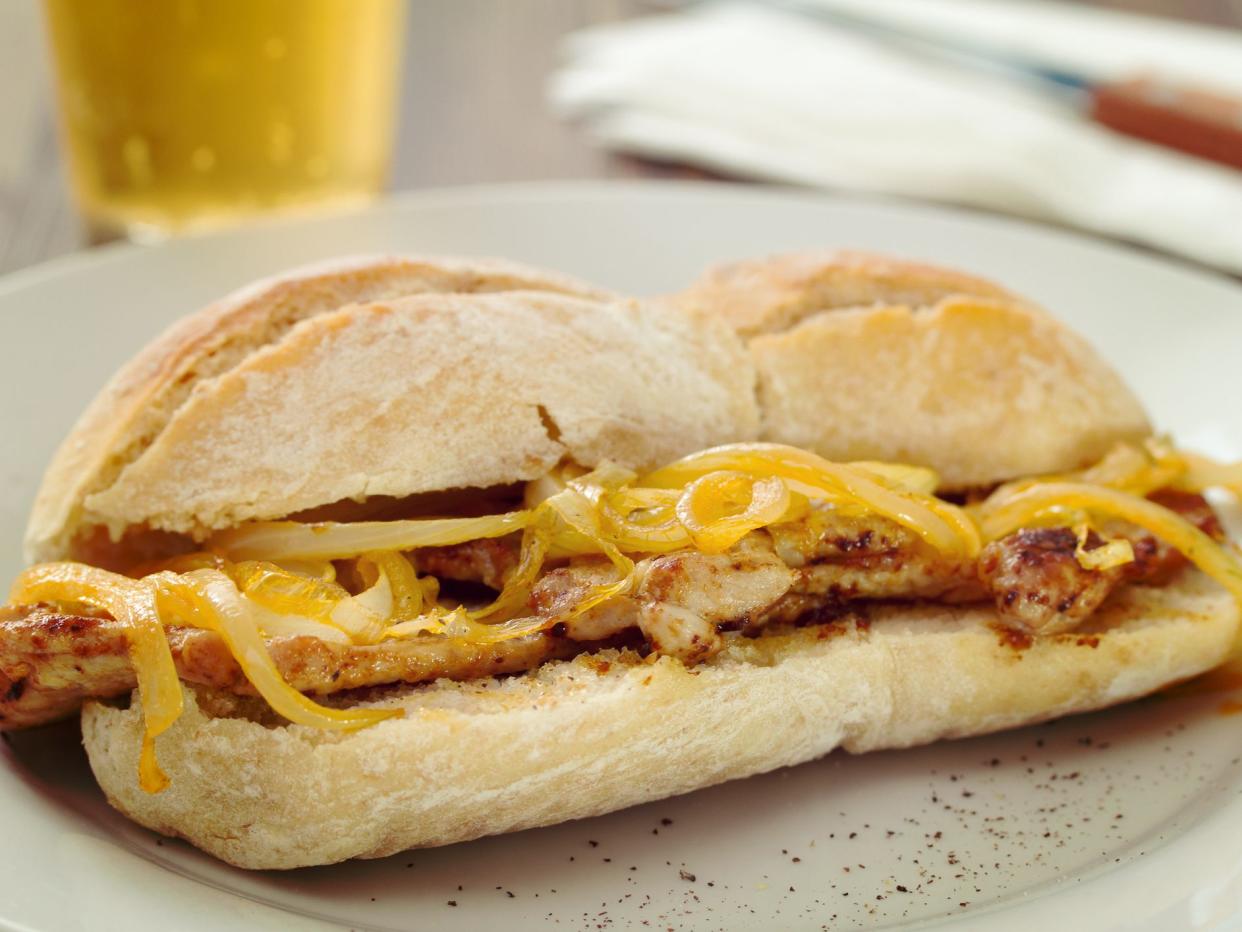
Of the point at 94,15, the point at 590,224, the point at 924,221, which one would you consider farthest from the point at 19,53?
the point at 924,221

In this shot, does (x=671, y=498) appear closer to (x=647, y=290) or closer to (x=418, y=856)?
(x=418, y=856)

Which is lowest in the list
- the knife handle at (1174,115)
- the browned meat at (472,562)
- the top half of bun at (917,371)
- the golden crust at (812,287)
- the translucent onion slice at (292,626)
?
the translucent onion slice at (292,626)

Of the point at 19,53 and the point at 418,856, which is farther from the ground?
the point at 19,53

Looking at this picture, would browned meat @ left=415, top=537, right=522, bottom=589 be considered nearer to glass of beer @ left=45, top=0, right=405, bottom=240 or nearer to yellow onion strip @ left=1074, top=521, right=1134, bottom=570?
yellow onion strip @ left=1074, top=521, right=1134, bottom=570

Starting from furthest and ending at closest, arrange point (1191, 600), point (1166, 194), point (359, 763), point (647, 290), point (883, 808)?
point (1166, 194)
point (647, 290)
point (1191, 600)
point (883, 808)
point (359, 763)

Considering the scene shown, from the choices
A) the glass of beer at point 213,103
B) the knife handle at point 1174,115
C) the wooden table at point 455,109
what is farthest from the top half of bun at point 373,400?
the knife handle at point 1174,115

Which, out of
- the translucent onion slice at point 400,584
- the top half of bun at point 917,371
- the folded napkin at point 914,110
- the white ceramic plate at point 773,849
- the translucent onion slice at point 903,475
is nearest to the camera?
the white ceramic plate at point 773,849

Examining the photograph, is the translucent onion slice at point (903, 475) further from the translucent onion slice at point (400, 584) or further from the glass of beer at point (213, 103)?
the glass of beer at point (213, 103)
